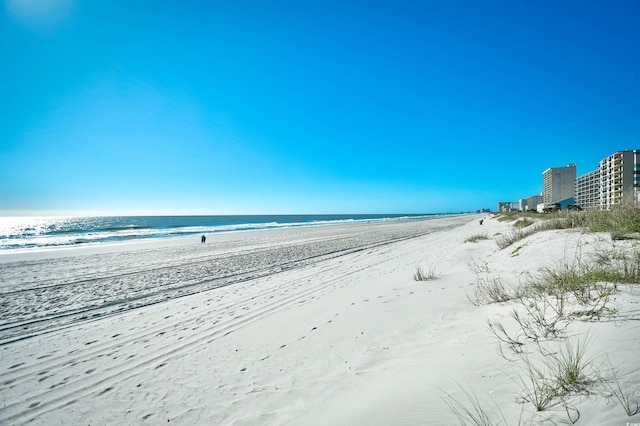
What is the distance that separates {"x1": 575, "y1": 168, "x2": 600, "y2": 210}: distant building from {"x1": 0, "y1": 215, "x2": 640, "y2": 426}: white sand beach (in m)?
98.9

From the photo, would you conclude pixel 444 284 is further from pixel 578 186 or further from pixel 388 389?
pixel 578 186

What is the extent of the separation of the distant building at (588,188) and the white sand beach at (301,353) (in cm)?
9892

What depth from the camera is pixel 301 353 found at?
3.97 meters

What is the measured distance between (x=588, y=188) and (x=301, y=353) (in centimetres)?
11606

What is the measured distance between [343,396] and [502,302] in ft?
10.1

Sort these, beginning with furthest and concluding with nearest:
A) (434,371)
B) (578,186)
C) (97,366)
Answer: (578,186)
(97,366)
(434,371)

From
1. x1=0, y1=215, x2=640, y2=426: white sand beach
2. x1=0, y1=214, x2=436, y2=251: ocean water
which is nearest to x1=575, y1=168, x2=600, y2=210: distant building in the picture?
x1=0, y1=214, x2=436, y2=251: ocean water

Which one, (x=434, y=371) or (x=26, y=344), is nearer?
(x=434, y=371)

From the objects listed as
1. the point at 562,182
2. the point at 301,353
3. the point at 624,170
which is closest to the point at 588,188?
the point at 562,182

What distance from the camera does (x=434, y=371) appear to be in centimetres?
268

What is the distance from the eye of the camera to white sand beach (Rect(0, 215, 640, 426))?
2.19 m

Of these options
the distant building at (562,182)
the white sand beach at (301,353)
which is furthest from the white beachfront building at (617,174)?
the white sand beach at (301,353)

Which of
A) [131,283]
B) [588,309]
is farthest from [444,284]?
[131,283]

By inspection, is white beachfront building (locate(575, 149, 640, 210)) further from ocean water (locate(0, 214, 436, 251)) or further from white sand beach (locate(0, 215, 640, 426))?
white sand beach (locate(0, 215, 640, 426))
